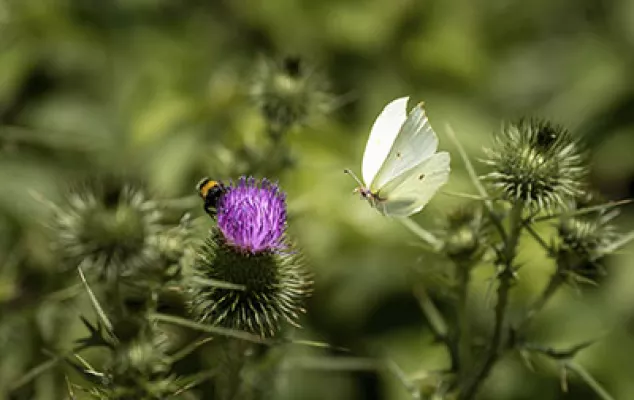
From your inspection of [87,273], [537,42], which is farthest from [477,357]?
[537,42]

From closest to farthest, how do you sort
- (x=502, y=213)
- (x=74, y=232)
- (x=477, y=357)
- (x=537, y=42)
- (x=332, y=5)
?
(x=74, y=232), (x=502, y=213), (x=477, y=357), (x=332, y=5), (x=537, y=42)

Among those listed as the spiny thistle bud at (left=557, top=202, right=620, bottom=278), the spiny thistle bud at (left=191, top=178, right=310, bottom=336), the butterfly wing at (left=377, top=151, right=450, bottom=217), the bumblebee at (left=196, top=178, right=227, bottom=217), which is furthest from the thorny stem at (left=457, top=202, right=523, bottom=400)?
the bumblebee at (left=196, top=178, right=227, bottom=217)

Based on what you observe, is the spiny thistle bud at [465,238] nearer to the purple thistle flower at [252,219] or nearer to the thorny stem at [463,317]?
the thorny stem at [463,317]

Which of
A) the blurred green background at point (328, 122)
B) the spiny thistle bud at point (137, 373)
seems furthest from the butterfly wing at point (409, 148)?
the blurred green background at point (328, 122)

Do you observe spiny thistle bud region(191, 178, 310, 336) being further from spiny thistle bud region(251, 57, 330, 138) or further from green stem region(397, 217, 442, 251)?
spiny thistle bud region(251, 57, 330, 138)

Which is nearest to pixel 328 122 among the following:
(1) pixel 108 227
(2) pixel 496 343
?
(2) pixel 496 343

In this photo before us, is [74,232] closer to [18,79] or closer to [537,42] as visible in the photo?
[18,79]
